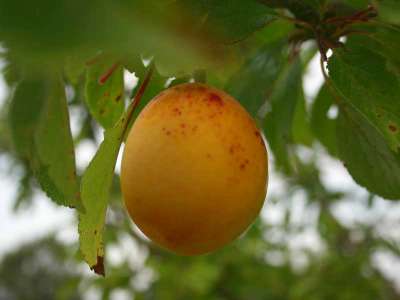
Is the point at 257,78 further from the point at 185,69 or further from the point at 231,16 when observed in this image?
the point at 185,69

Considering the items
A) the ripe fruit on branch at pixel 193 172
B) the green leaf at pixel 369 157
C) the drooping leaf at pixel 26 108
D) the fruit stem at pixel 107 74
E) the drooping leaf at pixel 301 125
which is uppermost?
the drooping leaf at pixel 26 108

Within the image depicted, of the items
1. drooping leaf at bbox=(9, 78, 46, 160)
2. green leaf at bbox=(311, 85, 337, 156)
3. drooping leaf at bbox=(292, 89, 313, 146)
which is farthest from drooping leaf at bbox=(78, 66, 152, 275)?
drooping leaf at bbox=(292, 89, 313, 146)

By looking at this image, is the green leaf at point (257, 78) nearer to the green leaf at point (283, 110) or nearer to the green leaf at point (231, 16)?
the green leaf at point (283, 110)

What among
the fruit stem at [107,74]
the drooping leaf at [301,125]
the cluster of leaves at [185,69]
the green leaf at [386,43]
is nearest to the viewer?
the cluster of leaves at [185,69]

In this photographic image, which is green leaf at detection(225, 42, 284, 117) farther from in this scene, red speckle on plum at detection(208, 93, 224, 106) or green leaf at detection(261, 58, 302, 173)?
red speckle on plum at detection(208, 93, 224, 106)

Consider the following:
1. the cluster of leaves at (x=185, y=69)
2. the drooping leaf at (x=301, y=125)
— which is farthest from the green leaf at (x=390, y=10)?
the drooping leaf at (x=301, y=125)

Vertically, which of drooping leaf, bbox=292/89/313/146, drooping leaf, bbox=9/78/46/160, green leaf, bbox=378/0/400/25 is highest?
drooping leaf, bbox=9/78/46/160

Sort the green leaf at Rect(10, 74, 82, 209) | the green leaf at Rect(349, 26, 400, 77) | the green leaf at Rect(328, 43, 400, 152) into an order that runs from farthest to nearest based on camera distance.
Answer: the green leaf at Rect(349, 26, 400, 77), the green leaf at Rect(328, 43, 400, 152), the green leaf at Rect(10, 74, 82, 209)

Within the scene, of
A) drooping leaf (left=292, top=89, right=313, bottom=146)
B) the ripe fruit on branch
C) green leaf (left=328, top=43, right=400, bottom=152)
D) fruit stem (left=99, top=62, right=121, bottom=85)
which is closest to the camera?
the ripe fruit on branch
